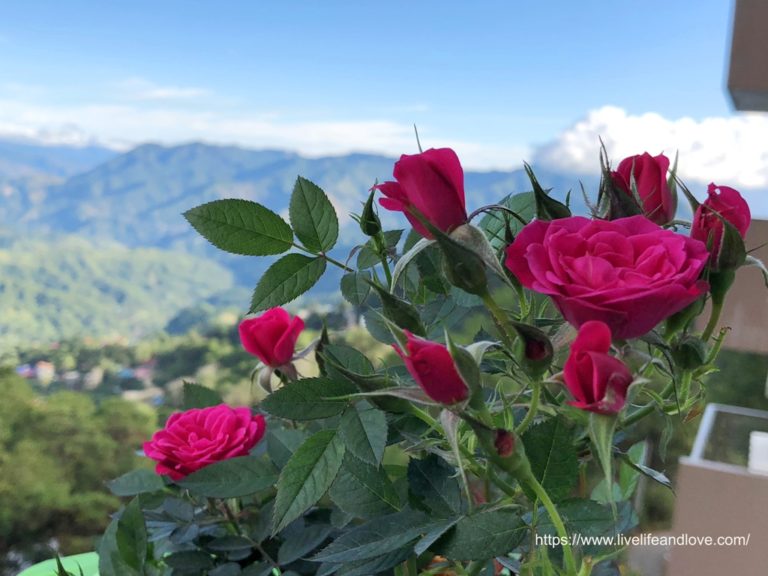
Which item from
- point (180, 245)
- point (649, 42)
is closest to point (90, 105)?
point (180, 245)

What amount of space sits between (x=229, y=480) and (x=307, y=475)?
118mm

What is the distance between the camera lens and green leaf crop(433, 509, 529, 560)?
11.3 inches

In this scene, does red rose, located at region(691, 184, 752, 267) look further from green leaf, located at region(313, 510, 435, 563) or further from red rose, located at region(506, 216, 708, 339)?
green leaf, located at region(313, 510, 435, 563)

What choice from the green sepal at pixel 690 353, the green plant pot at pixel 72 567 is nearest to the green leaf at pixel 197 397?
the green plant pot at pixel 72 567

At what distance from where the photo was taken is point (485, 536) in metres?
0.29

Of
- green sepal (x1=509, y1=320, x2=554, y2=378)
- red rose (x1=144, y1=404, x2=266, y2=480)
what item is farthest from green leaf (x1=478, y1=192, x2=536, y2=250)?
red rose (x1=144, y1=404, x2=266, y2=480)

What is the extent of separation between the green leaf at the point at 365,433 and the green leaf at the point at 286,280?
0.27 feet

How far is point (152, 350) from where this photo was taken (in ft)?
19.9

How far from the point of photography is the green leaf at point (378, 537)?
0.30 meters

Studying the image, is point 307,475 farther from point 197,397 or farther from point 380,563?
point 197,397

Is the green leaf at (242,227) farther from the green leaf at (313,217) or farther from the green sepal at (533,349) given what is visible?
the green sepal at (533,349)

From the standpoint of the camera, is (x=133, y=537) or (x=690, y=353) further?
(x=133, y=537)

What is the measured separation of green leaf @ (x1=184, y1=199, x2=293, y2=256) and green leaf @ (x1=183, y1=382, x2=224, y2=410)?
0.61 feet

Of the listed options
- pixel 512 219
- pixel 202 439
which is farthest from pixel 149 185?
pixel 512 219
